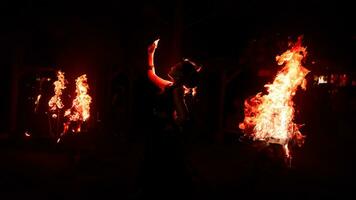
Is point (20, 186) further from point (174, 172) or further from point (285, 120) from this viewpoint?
point (285, 120)

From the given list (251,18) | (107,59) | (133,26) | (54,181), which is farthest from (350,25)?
(54,181)

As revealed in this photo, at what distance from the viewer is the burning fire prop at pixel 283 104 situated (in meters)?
8.53

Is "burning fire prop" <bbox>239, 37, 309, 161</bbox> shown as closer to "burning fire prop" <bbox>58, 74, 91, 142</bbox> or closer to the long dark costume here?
"burning fire prop" <bbox>58, 74, 91, 142</bbox>

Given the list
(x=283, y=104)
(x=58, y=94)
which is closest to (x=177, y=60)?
(x=58, y=94)

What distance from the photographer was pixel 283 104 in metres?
8.66

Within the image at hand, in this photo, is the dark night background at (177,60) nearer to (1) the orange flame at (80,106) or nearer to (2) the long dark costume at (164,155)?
(1) the orange flame at (80,106)

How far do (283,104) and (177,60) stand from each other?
3.75 metres

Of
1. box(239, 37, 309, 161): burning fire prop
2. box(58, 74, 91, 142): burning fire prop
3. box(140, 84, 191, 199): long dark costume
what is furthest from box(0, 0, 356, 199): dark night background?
box(140, 84, 191, 199): long dark costume

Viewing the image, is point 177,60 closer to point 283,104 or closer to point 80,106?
point 80,106

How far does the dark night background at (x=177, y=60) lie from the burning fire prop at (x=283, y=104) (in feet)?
2.47

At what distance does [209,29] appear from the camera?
14.3m

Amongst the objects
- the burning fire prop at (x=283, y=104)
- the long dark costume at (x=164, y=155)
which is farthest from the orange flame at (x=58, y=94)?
the long dark costume at (x=164, y=155)

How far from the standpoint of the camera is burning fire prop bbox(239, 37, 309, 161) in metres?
8.53

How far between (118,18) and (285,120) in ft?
22.7
